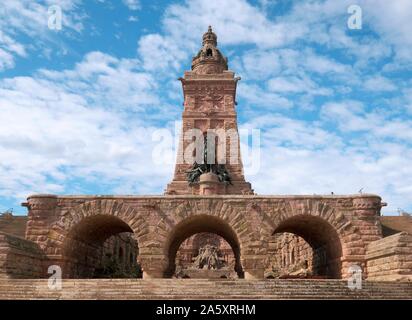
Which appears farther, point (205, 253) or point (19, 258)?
point (205, 253)

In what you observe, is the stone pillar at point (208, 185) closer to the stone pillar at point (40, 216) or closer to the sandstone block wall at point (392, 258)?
the stone pillar at point (40, 216)

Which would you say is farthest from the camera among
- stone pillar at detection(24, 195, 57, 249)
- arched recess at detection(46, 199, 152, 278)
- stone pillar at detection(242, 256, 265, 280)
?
stone pillar at detection(24, 195, 57, 249)

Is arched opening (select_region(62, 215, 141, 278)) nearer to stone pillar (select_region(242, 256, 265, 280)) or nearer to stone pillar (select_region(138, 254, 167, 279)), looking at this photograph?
stone pillar (select_region(138, 254, 167, 279))

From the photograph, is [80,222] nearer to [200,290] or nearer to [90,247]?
[90,247]

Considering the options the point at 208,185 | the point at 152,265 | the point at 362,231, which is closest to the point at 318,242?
the point at 362,231

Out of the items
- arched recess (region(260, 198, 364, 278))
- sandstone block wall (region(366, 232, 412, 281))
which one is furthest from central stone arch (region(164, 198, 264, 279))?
sandstone block wall (region(366, 232, 412, 281))

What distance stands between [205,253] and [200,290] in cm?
1849

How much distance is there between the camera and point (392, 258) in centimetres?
1934

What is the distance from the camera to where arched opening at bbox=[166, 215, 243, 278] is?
84.1 feet

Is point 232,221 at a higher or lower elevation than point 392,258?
higher

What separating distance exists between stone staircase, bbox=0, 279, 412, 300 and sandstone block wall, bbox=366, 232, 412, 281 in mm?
1339

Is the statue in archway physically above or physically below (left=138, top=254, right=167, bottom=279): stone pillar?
above
